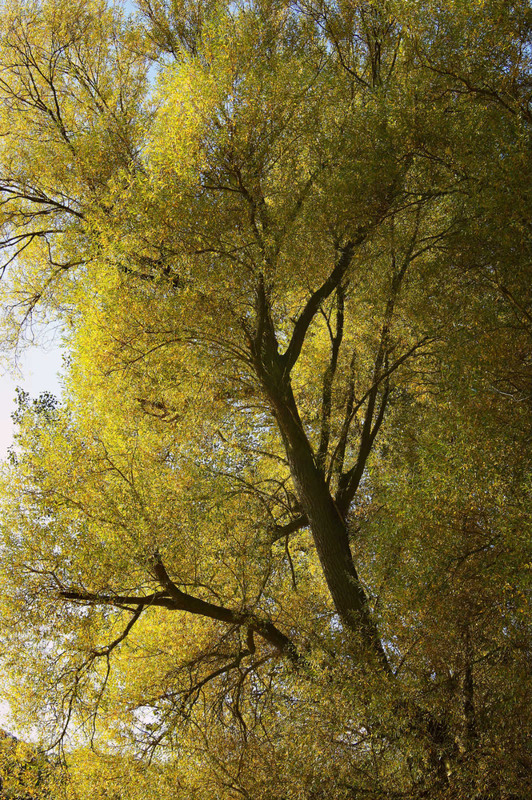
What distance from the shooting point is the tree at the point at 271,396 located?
19.5ft

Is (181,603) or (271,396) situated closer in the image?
(181,603)

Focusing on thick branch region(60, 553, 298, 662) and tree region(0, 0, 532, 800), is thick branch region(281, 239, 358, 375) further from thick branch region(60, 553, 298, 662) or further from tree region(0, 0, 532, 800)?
thick branch region(60, 553, 298, 662)

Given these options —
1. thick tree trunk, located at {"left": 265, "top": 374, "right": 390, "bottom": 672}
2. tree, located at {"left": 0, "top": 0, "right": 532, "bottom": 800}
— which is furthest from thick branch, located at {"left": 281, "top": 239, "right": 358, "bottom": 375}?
thick tree trunk, located at {"left": 265, "top": 374, "right": 390, "bottom": 672}

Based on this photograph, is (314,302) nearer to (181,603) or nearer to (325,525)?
(325,525)

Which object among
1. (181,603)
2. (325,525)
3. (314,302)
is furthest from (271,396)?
(181,603)

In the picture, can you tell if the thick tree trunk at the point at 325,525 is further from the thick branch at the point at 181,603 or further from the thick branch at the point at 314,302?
the thick branch at the point at 181,603

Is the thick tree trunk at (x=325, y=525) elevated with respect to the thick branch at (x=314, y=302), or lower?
lower

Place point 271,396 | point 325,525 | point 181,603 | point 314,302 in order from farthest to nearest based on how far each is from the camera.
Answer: point 314,302
point 271,396
point 325,525
point 181,603

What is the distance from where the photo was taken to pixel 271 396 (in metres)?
8.93

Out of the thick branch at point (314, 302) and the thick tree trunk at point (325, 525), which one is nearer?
the thick tree trunk at point (325, 525)

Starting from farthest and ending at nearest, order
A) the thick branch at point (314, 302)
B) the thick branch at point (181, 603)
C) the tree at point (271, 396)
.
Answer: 1. the thick branch at point (314, 302)
2. the thick branch at point (181, 603)
3. the tree at point (271, 396)

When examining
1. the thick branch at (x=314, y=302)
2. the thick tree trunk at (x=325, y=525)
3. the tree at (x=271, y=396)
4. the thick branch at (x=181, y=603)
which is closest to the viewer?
the tree at (x=271, y=396)

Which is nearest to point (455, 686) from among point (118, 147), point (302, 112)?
point (302, 112)

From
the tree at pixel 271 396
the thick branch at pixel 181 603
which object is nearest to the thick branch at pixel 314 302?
the tree at pixel 271 396
